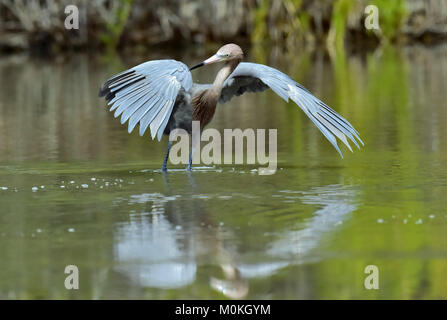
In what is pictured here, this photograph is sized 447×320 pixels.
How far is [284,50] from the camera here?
26.2 meters

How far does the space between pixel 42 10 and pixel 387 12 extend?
27.3 feet

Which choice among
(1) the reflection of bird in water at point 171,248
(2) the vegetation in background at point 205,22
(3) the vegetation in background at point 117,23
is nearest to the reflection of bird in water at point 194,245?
(1) the reflection of bird in water at point 171,248

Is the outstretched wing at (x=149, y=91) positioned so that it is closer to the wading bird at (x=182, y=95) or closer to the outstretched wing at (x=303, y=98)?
the wading bird at (x=182, y=95)

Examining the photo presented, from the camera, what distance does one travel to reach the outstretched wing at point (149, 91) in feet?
24.4

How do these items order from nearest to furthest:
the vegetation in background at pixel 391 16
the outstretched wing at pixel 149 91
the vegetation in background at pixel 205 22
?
the outstretched wing at pixel 149 91 → the vegetation in background at pixel 391 16 → the vegetation in background at pixel 205 22

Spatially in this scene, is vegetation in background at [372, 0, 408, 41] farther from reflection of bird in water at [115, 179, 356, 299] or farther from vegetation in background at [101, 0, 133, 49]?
reflection of bird in water at [115, 179, 356, 299]

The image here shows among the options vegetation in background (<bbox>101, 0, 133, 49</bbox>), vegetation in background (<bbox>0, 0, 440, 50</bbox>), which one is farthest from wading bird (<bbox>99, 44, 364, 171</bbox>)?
vegetation in background (<bbox>101, 0, 133, 49</bbox>)

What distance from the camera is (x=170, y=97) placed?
24.6ft

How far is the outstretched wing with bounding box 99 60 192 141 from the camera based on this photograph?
7.44m

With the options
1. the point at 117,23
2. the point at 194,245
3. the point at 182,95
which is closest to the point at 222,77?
the point at 182,95

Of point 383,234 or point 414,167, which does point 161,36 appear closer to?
point 414,167

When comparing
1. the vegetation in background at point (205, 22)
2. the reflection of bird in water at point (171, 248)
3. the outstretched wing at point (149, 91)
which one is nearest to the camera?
the reflection of bird in water at point (171, 248)

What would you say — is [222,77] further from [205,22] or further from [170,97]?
[205,22]

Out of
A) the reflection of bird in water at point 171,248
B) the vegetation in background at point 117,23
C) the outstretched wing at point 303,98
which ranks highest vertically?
the vegetation in background at point 117,23
